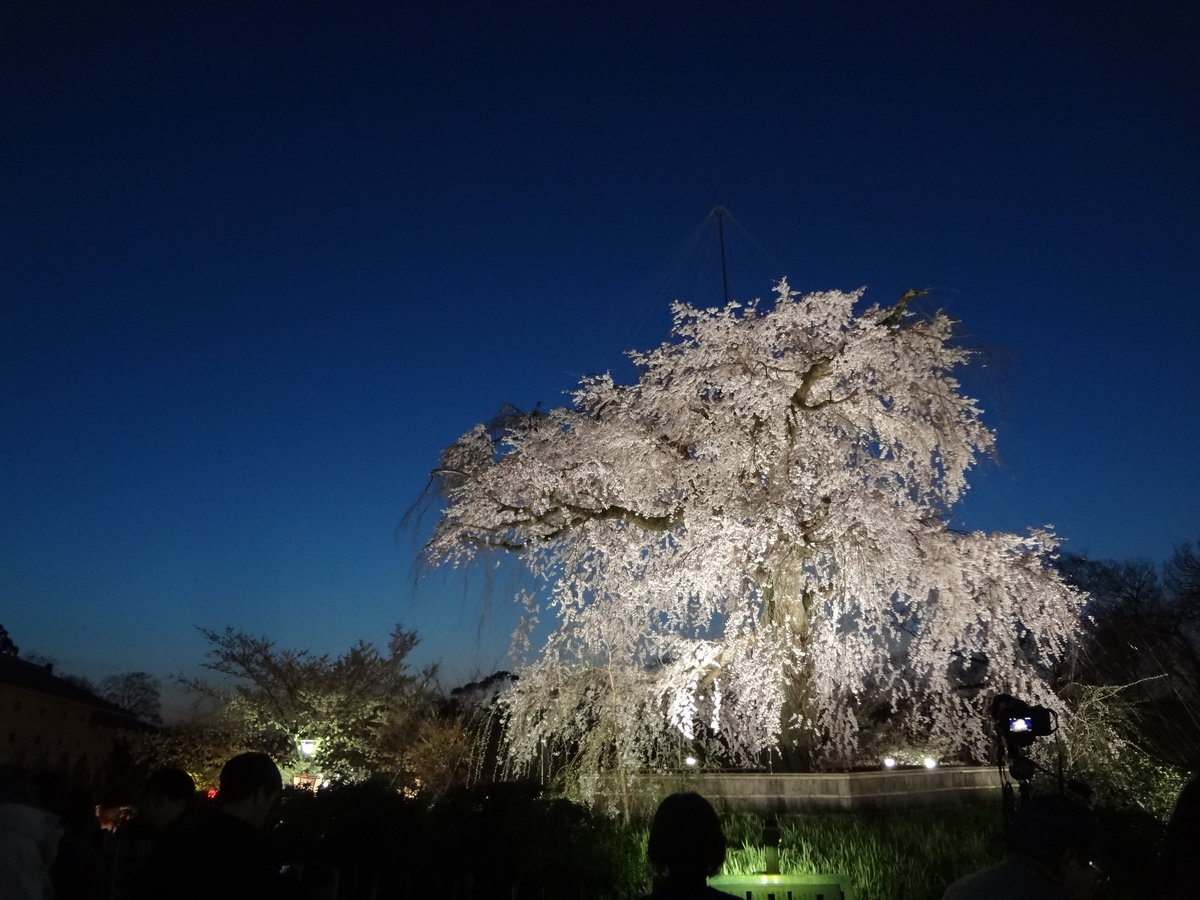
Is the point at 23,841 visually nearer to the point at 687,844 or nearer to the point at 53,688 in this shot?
the point at 687,844

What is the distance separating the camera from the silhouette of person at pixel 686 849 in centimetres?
218

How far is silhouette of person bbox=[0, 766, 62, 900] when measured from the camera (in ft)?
9.23

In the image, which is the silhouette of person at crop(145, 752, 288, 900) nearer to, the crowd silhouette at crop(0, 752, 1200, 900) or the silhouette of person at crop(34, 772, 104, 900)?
the crowd silhouette at crop(0, 752, 1200, 900)

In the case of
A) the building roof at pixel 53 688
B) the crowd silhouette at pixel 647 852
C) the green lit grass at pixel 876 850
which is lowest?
the green lit grass at pixel 876 850

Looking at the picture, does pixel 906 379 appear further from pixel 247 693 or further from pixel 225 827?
pixel 247 693

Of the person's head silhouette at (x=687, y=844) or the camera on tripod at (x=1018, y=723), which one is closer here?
the person's head silhouette at (x=687, y=844)

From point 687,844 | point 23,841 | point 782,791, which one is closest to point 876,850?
point 782,791

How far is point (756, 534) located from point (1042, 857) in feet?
26.9

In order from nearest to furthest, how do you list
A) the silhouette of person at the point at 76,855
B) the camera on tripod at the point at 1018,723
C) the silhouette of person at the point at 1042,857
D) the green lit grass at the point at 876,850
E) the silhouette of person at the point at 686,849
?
the silhouette of person at the point at 686,849 → the silhouette of person at the point at 1042,857 → the silhouette of person at the point at 76,855 → the camera on tripod at the point at 1018,723 → the green lit grass at the point at 876,850

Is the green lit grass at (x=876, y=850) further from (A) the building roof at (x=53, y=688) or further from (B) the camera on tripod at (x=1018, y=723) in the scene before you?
(A) the building roof at (x=53, y=688)

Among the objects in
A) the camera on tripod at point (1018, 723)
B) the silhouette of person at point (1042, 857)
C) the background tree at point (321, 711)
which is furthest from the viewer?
the background tree at point (321, 711)

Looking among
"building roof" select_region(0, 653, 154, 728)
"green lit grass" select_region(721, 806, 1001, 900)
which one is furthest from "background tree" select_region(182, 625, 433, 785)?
"green lit grass" select_region(721, 806, 1001, 900)

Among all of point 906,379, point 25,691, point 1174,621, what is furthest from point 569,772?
point 1174,621

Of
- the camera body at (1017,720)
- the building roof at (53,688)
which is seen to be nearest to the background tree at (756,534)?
the camera body at (1017,720)
